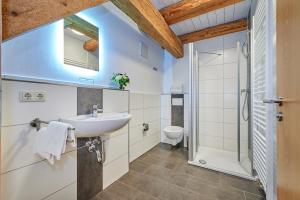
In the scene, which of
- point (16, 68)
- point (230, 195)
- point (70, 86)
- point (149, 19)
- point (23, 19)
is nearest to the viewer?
point (23, 19)

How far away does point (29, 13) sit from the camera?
82cm

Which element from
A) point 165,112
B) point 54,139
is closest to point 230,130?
point 165,112

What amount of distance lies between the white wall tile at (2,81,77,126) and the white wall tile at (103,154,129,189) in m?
0.83

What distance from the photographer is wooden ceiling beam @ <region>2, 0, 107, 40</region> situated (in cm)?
75

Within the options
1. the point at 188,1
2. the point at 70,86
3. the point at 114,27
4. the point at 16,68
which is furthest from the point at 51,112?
the point at 188,1

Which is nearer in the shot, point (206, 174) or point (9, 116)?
point (9, 116)

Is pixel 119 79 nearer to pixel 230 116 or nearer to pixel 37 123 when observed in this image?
pixel 37 123

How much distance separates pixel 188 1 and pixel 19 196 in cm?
274

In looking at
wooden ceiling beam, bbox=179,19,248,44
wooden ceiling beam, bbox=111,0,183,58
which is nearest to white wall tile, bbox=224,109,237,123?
wooden ceiling beam, bbox=179,19,248,44

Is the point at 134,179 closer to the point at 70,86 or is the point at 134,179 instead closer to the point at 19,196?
the point at 19,196

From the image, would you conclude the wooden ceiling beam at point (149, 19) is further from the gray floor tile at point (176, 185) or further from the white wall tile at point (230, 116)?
the gray floor tile at point (176, 185)

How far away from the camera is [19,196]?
100 centimetres

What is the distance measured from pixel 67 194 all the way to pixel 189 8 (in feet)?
8.66

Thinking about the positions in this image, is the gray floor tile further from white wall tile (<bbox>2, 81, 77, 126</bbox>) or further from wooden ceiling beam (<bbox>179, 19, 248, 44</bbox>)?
wooden ceiling beam (<bbox>179, 19, 248, 44</bbox>)
